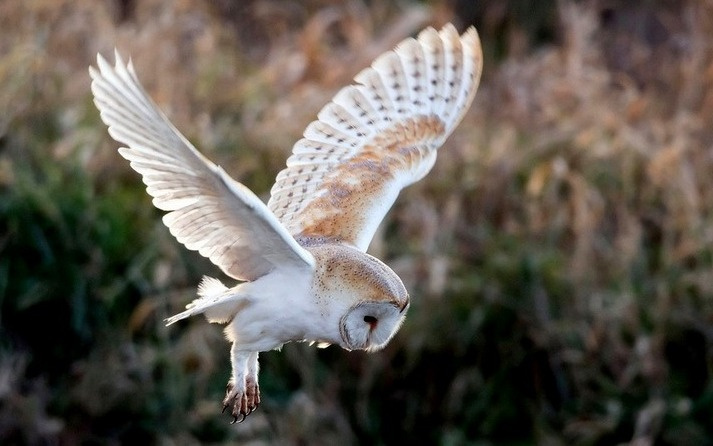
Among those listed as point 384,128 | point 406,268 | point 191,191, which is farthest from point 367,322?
point 406,268

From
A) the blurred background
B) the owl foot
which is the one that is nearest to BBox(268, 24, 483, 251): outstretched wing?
the owl foot

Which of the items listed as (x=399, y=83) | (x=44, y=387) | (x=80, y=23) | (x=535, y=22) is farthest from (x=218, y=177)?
(x=535, y=22)

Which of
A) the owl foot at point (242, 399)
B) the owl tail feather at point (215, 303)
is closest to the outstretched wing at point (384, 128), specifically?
the owl tail feather at point (215, 303)

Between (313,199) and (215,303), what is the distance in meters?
0.70

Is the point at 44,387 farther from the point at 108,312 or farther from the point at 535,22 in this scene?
the point at 535,22

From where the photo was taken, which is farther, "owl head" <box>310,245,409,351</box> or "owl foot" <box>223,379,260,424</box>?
"owl foot" <box>223,379,260,424</box>

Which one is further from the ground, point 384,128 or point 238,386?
point 384,128

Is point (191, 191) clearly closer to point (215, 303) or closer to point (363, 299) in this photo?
point (215, 303)

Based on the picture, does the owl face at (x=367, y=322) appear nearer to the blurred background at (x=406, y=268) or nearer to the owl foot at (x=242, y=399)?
the owl foot at (x=242, y=399)

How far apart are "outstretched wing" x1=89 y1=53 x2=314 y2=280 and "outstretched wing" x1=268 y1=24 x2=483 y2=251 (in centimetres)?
52

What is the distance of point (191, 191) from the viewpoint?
3215mm

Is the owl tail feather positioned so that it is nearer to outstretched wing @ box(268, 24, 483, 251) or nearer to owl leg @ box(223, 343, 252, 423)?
owl leg @ box(223, 343, 252, 423)

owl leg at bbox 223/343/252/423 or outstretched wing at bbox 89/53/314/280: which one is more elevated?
outstretched wing at bbox 89/53/314/280

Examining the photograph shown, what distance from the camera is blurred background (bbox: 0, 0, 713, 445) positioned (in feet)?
19.5
